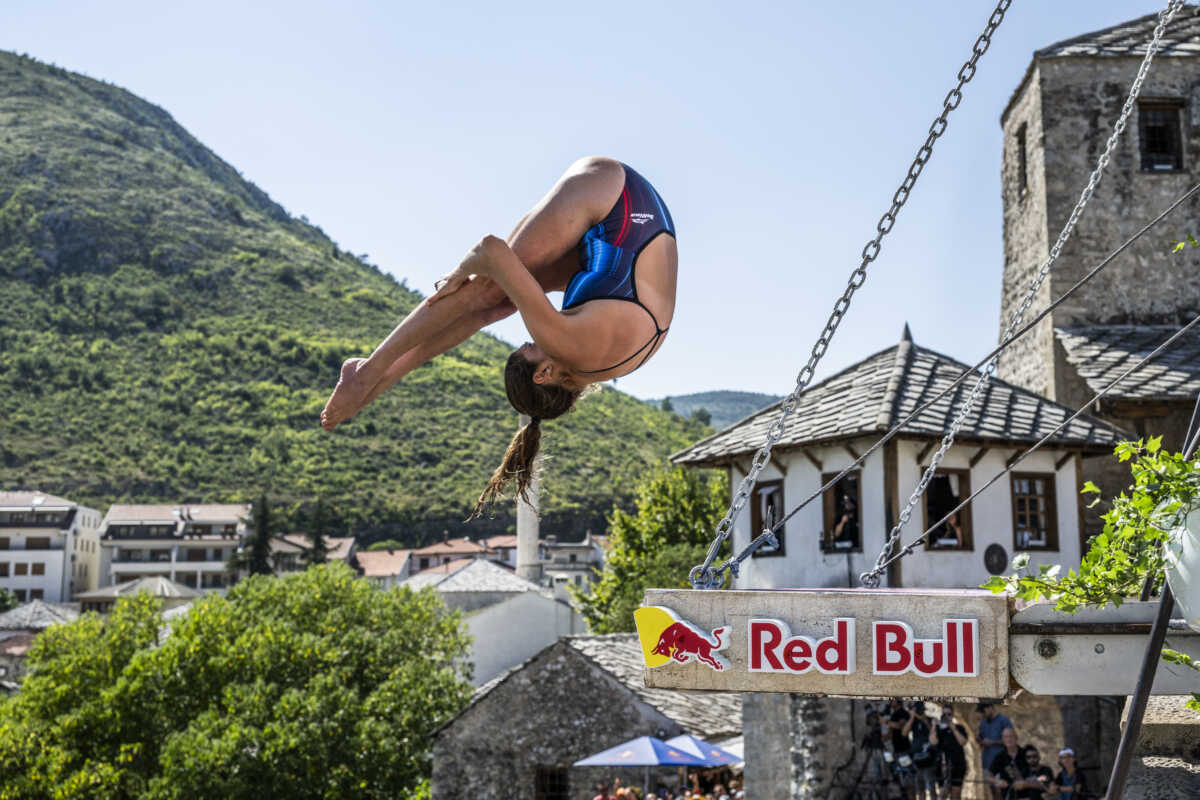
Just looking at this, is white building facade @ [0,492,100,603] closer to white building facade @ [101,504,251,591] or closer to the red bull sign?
white building facade @ [101,504,251,591]

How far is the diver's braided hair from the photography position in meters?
3.27

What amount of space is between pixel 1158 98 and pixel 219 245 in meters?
128

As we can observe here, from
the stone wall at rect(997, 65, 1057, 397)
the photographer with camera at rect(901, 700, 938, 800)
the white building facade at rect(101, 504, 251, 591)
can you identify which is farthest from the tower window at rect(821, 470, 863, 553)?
the white building facade at rect(101, 504, 251, 591)

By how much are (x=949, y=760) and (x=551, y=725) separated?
11.7 metres

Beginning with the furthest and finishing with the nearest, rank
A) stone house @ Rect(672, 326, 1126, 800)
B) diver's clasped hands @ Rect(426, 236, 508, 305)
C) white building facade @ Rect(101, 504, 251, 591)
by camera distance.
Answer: white building facade @ Rect(101, 504, 251, 591) < stone house @ Rect(672, 326, 1126, 800) < diver's clasped hands @ Rect(426, 236, 508, 305)

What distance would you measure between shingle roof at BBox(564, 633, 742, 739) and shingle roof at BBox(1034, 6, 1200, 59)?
12216mm

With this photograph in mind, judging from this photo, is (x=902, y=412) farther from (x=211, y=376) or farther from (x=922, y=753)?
(x=211, y=376)

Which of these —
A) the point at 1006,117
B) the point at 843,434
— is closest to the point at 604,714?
the point at 843,434

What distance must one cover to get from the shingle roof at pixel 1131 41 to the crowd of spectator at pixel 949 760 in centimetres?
1071

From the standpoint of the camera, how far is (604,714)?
2352cm

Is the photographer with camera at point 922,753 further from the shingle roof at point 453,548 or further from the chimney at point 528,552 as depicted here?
the shingle roof at point 453,548

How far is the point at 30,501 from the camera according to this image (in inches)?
3435

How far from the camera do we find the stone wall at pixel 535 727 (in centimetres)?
2336

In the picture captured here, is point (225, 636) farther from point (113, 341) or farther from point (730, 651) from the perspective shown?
point (113, 341)
